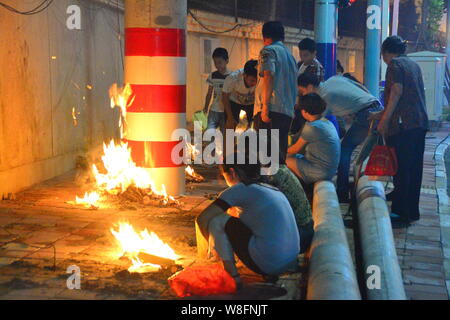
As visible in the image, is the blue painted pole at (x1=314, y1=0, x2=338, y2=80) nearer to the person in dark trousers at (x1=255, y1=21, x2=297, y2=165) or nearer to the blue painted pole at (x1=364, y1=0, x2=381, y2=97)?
the blue painted pole at (x1=364, y1=0, x2=381, y2=97)

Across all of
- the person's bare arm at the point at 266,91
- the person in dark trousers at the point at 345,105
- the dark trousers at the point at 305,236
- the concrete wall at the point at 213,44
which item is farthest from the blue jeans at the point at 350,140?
the concrete wall at the point at 213,44

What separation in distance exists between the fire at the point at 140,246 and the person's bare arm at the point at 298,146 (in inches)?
82.5

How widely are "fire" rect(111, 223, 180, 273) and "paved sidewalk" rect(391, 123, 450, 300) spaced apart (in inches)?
79.9

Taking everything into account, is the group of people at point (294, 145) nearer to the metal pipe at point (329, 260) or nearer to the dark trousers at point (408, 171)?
the dark trousers at point (408, 171)

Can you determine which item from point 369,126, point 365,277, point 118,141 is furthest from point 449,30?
point 365,277

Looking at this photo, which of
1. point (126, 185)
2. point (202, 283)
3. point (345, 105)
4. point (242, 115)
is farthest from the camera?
point (242, 115)

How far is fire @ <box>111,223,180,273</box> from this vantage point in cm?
539

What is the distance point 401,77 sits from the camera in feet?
23.9

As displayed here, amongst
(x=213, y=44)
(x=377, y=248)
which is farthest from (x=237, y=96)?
(x=213, y=44)

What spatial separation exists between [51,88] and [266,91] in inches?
138

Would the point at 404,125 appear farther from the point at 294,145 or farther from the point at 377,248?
the point at 377,248

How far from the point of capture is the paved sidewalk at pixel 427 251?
17.3ft

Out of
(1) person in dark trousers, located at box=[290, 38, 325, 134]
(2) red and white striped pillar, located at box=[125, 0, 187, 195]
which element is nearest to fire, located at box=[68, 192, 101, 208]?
(2) red and white striped pillar, located at box=[125, 0, 187, 195]

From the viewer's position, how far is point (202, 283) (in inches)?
189
